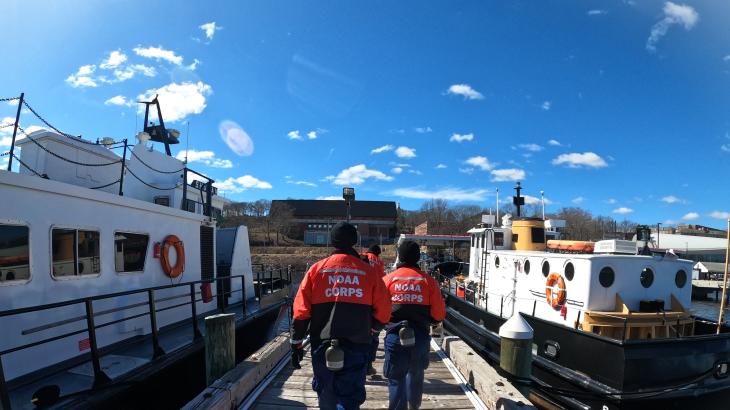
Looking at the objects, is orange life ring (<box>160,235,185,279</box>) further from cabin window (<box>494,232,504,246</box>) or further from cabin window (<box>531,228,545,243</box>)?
cabin window (<box>531,228,545,243</box>)

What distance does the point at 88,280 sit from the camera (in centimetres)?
593

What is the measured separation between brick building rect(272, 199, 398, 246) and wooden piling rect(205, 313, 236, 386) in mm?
60497

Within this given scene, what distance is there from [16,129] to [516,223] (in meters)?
11.0

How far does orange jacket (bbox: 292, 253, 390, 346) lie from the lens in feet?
10.8

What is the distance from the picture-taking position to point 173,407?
6.07 m

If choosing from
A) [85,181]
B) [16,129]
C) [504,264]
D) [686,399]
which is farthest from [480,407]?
[85,181]

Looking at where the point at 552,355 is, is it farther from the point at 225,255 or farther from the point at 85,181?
the point at 85,181

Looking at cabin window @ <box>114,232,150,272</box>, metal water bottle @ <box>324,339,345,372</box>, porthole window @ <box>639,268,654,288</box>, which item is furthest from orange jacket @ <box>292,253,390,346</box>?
porthole window @ <box>639,268,654,288</box>

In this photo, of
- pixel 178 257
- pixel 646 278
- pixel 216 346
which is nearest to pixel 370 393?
pixel 216 346

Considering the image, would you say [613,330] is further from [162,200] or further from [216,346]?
[162,200]

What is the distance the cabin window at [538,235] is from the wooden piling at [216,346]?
877 centimetres

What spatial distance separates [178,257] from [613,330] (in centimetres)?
805

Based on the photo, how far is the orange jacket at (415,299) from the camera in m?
4.27

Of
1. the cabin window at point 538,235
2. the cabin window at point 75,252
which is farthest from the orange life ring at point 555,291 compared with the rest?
the cabin window at point 75,252
